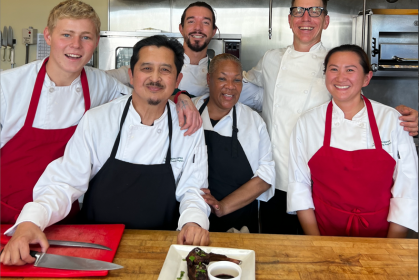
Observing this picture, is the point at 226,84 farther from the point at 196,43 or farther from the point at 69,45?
the point at 69,45

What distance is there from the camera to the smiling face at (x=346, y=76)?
1.83m

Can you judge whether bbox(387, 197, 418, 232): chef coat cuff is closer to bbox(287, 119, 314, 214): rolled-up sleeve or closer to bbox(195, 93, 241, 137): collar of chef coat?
Answer: bbox(287, 119, 314, 214): rolled-up sleeve

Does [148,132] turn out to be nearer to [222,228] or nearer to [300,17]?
[222,228]

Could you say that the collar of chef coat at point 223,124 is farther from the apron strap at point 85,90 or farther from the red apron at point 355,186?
the apron strap at point 85,90

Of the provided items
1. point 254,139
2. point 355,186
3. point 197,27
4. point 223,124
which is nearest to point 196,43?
point 197,27

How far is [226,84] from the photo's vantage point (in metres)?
2.09

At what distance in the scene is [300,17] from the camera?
207 cm

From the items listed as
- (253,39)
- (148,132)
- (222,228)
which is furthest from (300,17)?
(253,39)

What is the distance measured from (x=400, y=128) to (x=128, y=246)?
4.37 ft

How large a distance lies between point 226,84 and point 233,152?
38cm

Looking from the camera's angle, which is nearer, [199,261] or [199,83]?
[199,261]

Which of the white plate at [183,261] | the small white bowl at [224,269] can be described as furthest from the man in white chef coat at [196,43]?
the small white bowl at [224,269]

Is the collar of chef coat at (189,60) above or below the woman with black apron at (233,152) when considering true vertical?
above

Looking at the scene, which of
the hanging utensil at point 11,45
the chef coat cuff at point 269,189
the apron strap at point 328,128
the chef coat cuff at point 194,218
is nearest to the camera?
the chef coat cuff at point 194,218
